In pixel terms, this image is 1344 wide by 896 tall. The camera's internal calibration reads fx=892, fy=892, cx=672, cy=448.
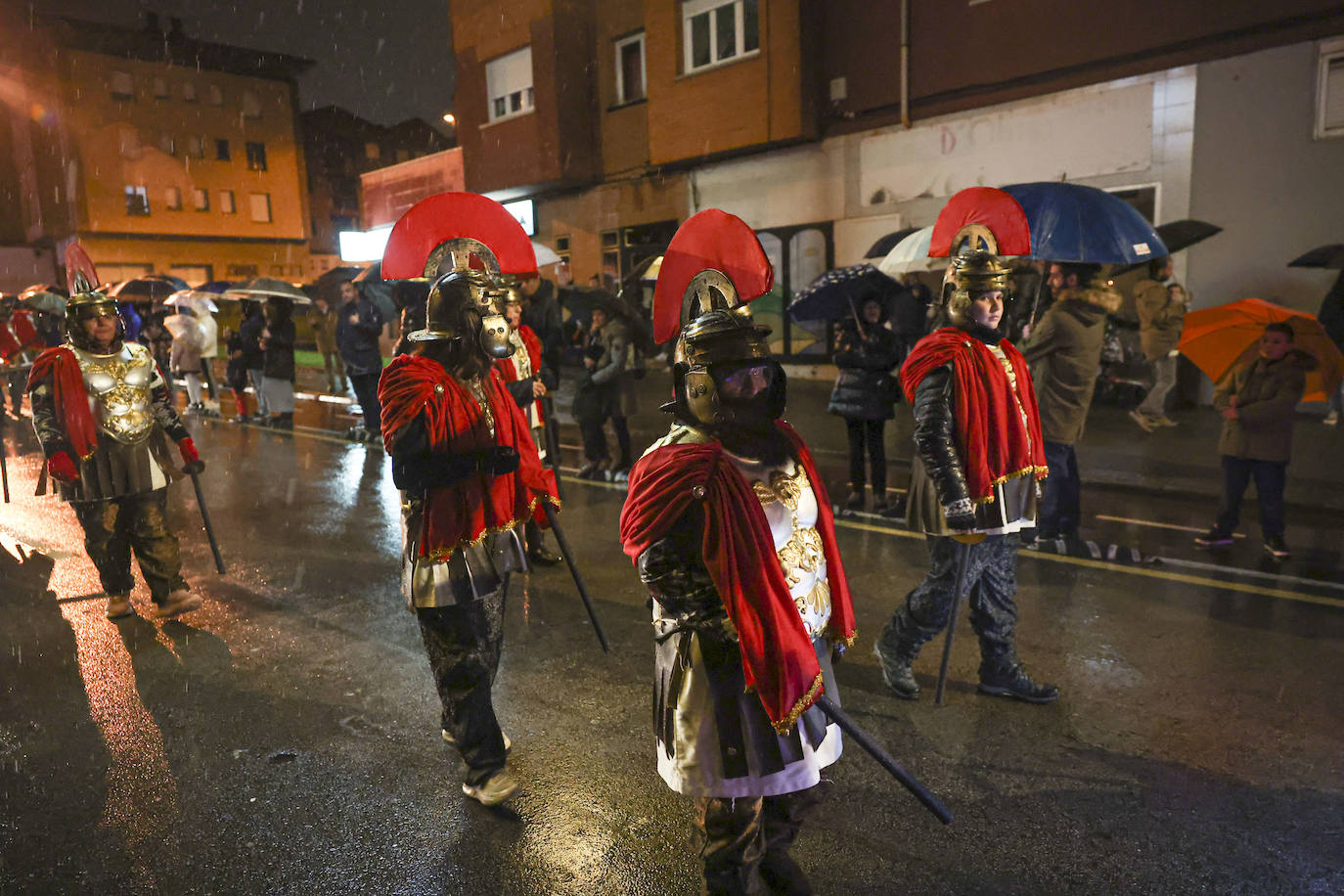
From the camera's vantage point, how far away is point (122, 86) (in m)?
45.1

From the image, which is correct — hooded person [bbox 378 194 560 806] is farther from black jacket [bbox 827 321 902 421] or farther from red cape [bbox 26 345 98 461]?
black jacket [bbox 827 321 902 421]

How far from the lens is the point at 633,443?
11602 mm

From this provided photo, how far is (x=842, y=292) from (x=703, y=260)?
5.50 m

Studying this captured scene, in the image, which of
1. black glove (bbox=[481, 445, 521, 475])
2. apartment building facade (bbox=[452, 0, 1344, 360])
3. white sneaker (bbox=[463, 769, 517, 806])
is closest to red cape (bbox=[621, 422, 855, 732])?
black glove (bbox=[481, 445, 521, 475])

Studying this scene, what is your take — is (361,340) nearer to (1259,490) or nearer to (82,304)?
(82,304)

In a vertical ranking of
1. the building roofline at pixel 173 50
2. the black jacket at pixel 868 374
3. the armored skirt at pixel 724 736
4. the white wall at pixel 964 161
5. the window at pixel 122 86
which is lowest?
the armored skirt at pixel 724 736

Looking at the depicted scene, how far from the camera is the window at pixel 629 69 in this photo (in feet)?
69.6

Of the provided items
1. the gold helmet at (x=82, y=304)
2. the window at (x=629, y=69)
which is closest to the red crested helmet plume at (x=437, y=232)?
the gold helmet at (x=82, y=304)

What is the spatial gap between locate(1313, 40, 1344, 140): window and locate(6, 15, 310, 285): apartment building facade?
152ft

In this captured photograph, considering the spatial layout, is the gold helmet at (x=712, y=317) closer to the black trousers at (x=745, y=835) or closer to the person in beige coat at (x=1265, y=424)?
the black trousers at (x=745, y=835)

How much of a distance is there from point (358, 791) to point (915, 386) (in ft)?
10.1

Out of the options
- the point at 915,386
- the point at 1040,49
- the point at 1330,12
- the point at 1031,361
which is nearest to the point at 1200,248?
the point at 1330,12

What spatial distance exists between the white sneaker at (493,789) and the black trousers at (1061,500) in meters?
4.63

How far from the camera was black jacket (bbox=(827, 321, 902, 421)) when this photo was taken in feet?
25.8
